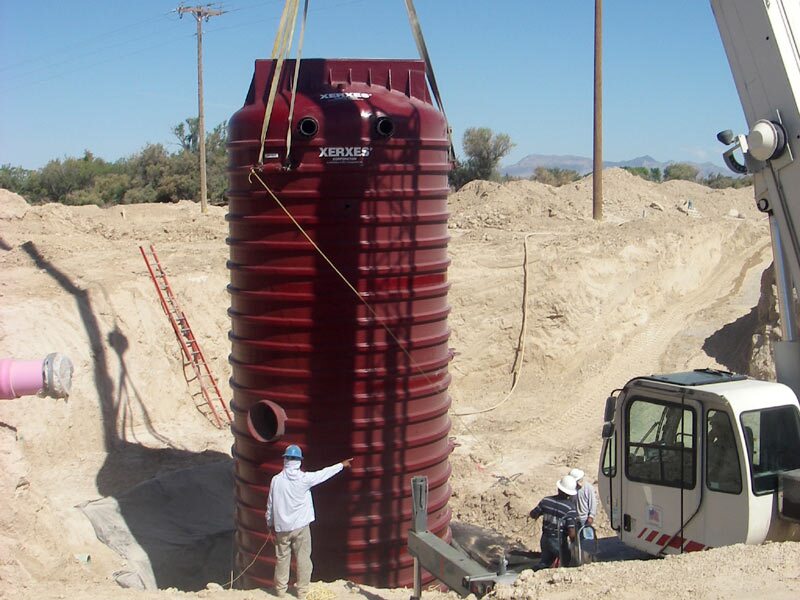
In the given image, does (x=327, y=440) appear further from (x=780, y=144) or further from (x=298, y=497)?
(x=780, y=144)

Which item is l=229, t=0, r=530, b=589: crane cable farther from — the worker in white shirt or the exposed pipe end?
the exposed pipe end

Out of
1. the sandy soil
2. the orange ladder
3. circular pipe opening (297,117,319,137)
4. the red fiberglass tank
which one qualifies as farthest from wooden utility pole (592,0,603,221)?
circular pipe opening (297,117,319,137)

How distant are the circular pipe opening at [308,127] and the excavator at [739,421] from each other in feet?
10.8

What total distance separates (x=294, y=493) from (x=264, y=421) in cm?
95

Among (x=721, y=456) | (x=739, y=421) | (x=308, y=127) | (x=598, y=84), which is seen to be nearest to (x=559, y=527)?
(x=721, y=456)

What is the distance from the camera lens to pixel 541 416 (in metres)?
16.7

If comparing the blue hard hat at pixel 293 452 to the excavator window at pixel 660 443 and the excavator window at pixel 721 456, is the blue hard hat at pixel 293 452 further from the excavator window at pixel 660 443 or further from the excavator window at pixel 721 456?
the excavator window at pixel 721 456

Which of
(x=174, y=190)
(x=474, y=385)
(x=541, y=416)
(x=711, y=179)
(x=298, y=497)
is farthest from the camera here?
(x=711, y=179)

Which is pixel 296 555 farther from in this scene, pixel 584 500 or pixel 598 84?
pixel 598 84

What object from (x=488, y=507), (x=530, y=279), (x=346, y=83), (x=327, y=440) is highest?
(x=346, y=83)

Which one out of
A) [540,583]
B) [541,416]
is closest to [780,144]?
[540,583]

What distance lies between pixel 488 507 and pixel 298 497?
5033 millimetres

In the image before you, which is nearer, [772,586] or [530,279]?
[772,586]

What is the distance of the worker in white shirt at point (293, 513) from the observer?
26.3 ft
